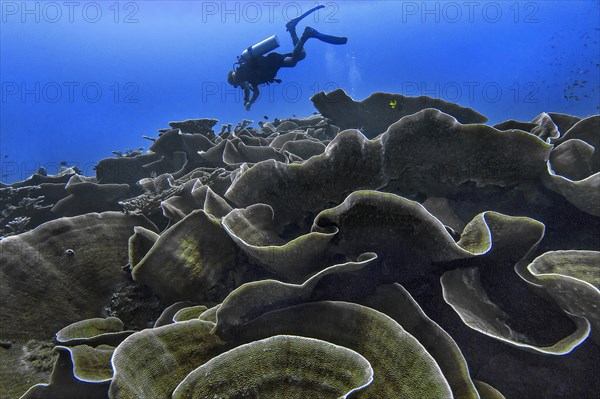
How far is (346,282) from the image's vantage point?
5.77 ft

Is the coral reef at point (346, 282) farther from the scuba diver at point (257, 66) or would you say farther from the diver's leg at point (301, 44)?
the diver's leg at point (301, 44)

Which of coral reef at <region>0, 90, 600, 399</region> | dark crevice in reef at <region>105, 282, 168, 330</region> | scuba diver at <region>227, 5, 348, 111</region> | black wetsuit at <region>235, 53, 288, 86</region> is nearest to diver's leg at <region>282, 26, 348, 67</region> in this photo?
scuba diver at <region>227, 5, 348, 111</region>

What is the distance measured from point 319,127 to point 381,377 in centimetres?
473

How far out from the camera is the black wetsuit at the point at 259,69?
970 centimetres

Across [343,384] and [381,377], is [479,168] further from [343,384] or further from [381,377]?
[343,384]

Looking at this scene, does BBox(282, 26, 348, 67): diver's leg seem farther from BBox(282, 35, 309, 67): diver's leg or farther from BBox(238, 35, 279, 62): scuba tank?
BBox(238, 35, 279, 62): scuba tank

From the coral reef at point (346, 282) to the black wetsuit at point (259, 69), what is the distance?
25.6 feet

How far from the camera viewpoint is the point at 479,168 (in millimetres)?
2178

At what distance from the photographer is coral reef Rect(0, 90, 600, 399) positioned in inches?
54.1

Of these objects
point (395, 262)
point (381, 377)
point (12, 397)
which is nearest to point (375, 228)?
point (395, 262)

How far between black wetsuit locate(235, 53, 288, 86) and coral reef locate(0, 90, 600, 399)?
781 cm

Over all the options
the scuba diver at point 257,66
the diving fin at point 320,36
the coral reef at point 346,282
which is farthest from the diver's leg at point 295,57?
the coral reef at point 346,282

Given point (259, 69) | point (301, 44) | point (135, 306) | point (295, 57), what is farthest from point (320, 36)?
point (135, 306)

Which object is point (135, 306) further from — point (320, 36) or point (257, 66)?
point (320, 36)
